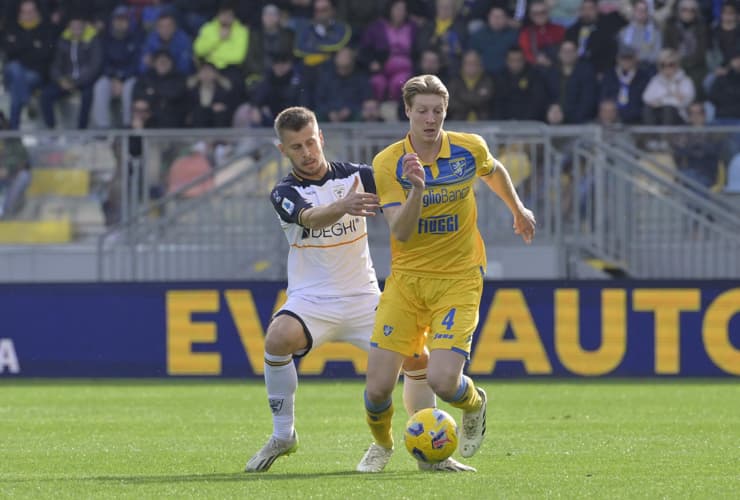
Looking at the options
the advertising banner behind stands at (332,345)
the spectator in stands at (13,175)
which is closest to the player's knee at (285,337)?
the advertising banner behind stands at (332,345)

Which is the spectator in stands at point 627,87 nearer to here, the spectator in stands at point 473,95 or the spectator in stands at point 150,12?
the spectator in stands at point 473,95

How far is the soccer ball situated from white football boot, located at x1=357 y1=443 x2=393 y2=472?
0.36 m

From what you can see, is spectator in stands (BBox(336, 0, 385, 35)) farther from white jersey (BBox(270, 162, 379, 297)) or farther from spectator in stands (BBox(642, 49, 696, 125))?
white jersey (BBox(270, 162, 379, 297))

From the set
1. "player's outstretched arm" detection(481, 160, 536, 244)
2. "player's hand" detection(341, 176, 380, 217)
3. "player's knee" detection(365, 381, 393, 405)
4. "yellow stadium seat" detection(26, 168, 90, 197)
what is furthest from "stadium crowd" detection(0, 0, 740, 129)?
"player's hand" detection(341, 176, 380, 217)

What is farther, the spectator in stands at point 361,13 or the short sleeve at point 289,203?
the spectator in stands at point 361,13

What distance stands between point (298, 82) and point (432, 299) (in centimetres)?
1109

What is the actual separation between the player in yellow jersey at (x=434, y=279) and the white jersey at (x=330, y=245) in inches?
10.9

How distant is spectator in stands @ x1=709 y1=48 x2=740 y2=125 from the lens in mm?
17906

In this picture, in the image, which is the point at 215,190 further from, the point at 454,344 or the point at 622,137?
the point at 454,344

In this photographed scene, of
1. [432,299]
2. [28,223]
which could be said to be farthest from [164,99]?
[432,299]

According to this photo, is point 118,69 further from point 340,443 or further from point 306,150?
point 306,150

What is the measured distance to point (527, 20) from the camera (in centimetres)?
1908

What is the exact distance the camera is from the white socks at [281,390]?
819 centimetres

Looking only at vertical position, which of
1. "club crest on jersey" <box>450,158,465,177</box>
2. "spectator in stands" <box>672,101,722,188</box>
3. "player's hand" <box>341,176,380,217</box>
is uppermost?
"club crest on jersey" <box>450,158,465,177</box>
